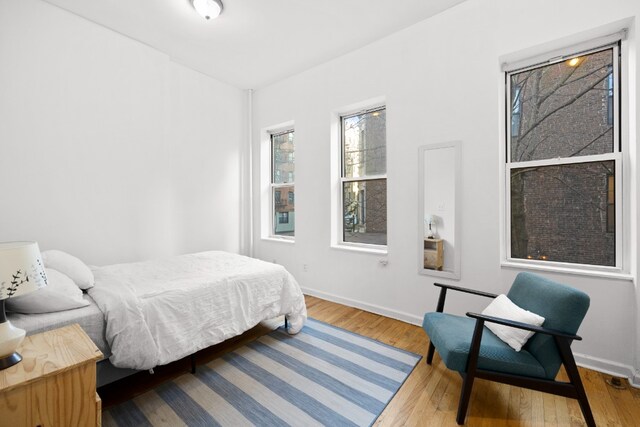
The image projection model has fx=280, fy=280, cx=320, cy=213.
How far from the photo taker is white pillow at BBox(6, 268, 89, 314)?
155 centimetres

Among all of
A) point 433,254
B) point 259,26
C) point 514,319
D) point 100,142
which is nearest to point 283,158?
point 259,26

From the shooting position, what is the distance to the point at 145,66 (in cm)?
332

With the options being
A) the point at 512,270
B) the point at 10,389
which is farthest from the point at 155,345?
the point at 512,270

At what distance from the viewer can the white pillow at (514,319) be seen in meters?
1.67

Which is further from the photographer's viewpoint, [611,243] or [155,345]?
[611,243]

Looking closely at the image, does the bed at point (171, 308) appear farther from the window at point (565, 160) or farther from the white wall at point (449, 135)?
the window at point (565, 160)

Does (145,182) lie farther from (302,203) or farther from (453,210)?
(453,210)

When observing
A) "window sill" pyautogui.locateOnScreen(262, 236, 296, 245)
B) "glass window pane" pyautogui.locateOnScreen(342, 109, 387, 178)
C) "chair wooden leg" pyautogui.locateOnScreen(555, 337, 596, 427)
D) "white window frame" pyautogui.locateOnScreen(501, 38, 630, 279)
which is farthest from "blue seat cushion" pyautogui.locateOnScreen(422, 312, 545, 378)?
"window sill" pyautogui.locateOnScreen(262, 236, 296, 245)

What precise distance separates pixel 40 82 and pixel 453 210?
4087 mm

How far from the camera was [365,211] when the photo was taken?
3572 mm

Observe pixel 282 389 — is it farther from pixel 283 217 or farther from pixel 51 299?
pixel 283 217

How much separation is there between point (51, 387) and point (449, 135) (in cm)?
319

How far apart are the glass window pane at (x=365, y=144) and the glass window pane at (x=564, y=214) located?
140 centimetres

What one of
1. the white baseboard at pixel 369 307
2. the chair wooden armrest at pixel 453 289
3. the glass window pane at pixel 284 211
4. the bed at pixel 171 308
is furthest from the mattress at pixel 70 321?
the glass window pane at pixel 284 211
